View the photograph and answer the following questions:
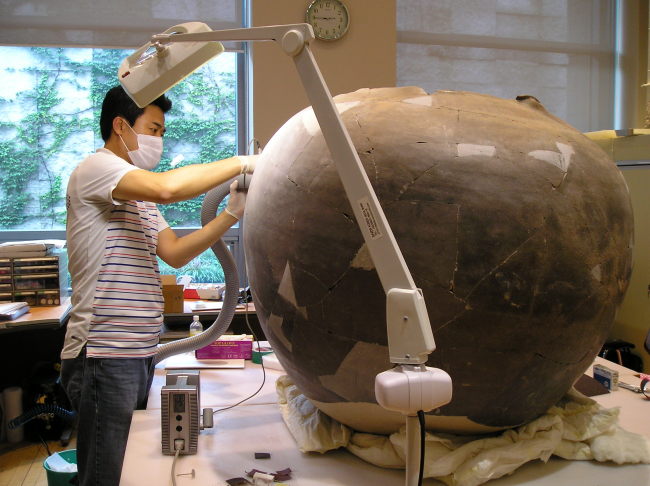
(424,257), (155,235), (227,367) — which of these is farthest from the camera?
(227,367)

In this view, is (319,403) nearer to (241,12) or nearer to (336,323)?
(336,323)

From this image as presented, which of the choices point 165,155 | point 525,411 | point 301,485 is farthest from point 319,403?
point 165,155

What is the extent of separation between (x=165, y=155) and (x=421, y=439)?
362 centimetres

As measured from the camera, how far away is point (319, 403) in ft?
4.46

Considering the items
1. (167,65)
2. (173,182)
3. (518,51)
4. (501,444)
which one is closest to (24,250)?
(173,182)

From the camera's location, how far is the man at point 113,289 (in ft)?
5.23

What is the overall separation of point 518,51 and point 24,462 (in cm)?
404

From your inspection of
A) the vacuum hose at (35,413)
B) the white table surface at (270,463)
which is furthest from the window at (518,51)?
the white table surface at (270,463)

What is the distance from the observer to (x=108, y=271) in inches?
64.1

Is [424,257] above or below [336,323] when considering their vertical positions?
above

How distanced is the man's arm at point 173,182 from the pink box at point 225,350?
0.58 metres

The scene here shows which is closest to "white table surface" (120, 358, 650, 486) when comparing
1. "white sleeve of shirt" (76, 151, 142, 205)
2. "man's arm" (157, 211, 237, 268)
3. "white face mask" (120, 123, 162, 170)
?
"man's arm" (157, 211, 237, 268)

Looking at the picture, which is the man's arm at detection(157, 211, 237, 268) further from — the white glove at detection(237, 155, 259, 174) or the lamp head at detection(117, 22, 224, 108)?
the lamp head at detection(117, 22, 224, 108)

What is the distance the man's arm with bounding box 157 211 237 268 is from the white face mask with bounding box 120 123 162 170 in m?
0.20
